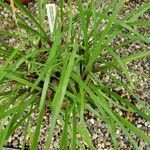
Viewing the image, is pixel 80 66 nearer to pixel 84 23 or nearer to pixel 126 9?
pixel 84 23

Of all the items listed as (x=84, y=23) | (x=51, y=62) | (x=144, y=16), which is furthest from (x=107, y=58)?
(x=51, y=62)

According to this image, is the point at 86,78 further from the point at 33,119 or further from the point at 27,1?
the point at 27,1

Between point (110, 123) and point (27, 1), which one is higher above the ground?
point (27, 1)

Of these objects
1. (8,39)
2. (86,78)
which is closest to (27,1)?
(8,39)

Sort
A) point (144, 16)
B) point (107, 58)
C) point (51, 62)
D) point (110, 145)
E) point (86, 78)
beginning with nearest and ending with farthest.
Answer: point (51, 62) < point (86, 78) < point (110, 145) < point (107, 58) < point (144, 16)

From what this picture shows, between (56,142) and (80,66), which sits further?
(56,142)

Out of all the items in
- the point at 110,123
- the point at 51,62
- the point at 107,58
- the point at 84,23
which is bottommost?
the point at 110,123

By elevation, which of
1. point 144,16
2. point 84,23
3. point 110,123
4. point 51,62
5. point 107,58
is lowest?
point 110,123

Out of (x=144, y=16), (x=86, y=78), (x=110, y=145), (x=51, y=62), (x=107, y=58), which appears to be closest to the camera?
(x=51, y=62)

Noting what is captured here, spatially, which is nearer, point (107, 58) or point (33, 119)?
point (33, 119)
